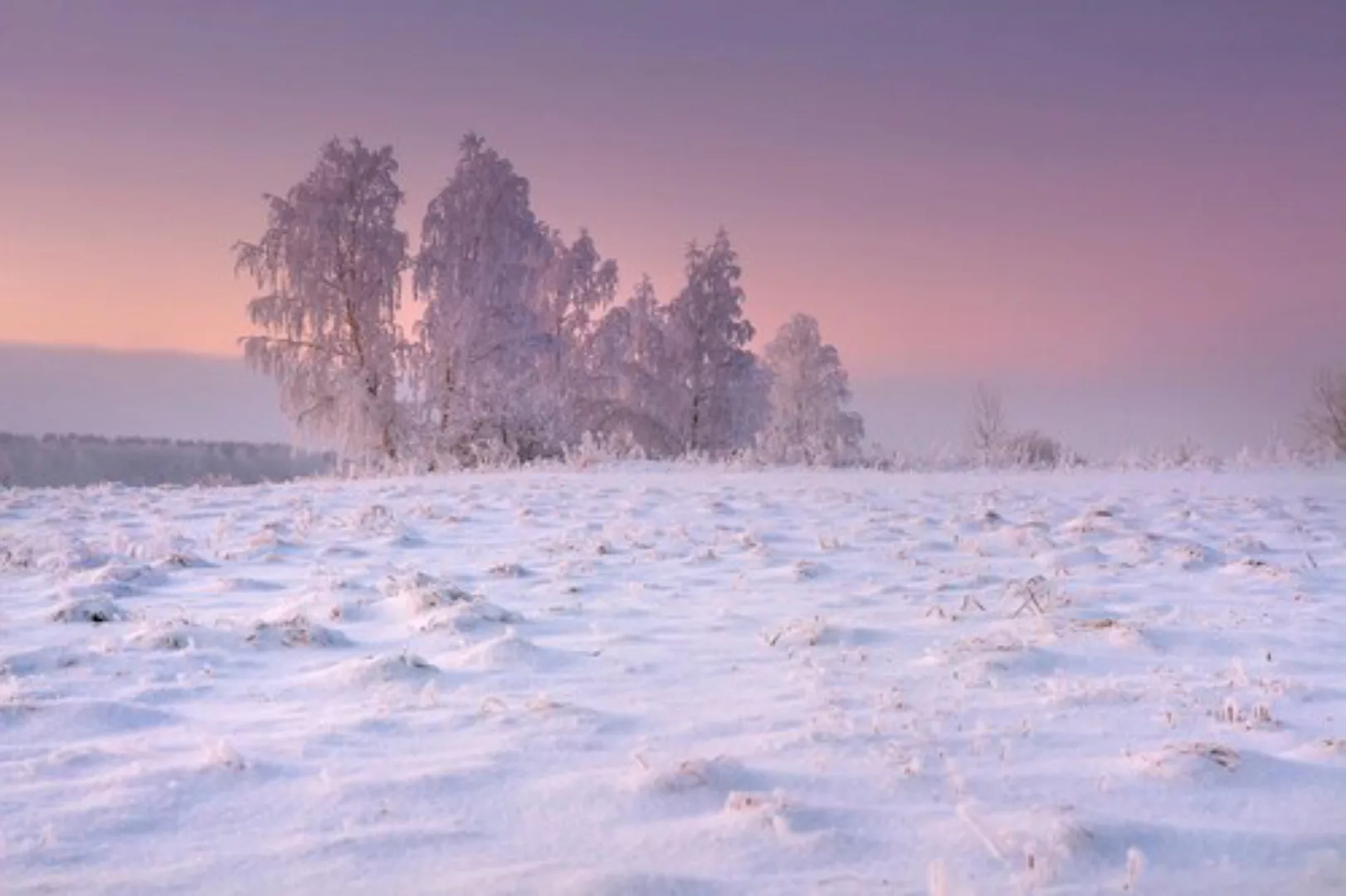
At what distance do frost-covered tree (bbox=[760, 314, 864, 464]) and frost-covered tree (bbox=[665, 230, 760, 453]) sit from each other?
4.00 metres

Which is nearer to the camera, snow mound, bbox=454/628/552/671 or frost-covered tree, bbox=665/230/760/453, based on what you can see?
snow mound, bbox=454/628/552/671

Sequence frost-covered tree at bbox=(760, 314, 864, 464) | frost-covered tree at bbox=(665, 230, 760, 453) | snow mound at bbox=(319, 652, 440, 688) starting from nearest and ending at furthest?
snow mound at bbox=(319, 652, 440, 688) → frost-covered tree at bbox=(665, 230, 760, 453) → frost-covered tree at bbox=(760, 314, 864, 464)

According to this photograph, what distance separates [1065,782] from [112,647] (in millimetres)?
3727

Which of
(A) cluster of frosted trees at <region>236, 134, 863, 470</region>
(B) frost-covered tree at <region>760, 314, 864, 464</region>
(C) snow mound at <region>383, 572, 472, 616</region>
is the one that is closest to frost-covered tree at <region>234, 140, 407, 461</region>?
(A) cluster of frosted trees at <region>236, 134, 863, 470</region>

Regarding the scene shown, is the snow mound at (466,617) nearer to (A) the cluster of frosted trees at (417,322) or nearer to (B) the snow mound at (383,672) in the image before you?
(B) the snow mound at (383,672)

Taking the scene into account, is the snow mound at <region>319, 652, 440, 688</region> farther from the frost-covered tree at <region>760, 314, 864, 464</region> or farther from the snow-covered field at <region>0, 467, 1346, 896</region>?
the frost-covered tree at <region>760, 314, 864, 464</region>

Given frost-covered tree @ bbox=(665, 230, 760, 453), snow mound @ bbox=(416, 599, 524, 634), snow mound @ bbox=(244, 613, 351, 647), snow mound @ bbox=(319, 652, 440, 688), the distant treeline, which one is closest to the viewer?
snow mound @ bbox=(319, 652, 440, 688)

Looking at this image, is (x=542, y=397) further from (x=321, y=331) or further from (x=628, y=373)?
(x=628, y=373)

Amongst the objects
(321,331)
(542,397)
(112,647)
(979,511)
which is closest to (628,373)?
(542,397)

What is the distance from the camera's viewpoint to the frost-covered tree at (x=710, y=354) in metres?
35.1

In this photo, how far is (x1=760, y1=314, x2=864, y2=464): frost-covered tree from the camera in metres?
39.7

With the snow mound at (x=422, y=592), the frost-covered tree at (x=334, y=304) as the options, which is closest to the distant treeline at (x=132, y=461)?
the frost-covered tree at (x=334, y=304)

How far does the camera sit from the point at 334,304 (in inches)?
1035

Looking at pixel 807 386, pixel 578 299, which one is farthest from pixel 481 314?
pixel 807 386
